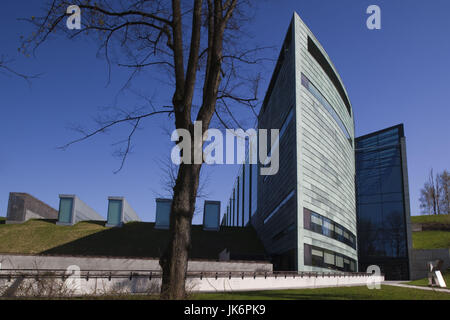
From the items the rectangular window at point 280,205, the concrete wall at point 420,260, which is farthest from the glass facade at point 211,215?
the concrete wall at point 420,260

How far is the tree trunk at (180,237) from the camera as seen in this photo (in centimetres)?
635

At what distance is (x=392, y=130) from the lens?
58438 mm

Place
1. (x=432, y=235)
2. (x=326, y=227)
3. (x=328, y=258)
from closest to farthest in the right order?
(x=328, y=258) → (x=326, y=227) → (x=432, y=235)

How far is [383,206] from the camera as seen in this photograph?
54844 mm

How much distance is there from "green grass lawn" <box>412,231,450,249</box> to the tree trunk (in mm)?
51668

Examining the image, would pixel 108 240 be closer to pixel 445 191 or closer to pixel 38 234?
pixel 38 234

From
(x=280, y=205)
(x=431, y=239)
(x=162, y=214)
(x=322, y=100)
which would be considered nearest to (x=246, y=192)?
(x=162, y=214)

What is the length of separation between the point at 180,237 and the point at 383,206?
54.2 metres

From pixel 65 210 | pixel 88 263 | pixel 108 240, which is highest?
pixel 65 210

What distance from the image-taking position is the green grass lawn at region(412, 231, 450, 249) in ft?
164

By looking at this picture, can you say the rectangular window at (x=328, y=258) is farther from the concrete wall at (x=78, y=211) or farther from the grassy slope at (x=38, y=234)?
the concrete wall at (x=78, y=211)

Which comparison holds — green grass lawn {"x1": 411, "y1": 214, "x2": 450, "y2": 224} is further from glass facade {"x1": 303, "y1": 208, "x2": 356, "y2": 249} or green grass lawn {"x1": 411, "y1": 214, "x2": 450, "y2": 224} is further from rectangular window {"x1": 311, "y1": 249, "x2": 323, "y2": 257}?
rectangular window {"x1": 311, "y1": 249, "x2": 323, "y2": 257}

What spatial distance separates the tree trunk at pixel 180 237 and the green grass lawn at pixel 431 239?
51.7 metres
